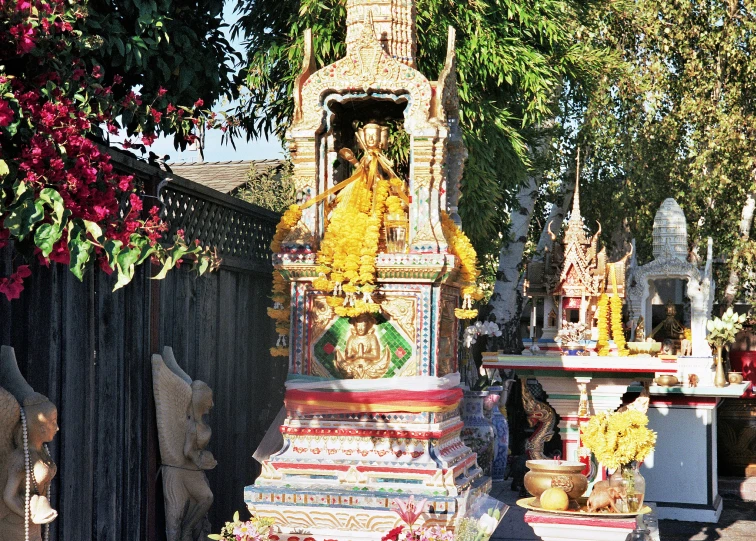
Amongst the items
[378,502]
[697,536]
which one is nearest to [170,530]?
[378,502]

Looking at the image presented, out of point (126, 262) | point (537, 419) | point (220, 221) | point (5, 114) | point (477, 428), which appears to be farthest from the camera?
point (477, 428)

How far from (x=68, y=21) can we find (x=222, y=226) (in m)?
3.04

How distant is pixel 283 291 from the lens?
28.0ft

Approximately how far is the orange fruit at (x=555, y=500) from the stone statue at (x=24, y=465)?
3.32 metres

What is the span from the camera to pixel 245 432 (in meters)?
9.56

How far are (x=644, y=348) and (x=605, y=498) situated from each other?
6.67m

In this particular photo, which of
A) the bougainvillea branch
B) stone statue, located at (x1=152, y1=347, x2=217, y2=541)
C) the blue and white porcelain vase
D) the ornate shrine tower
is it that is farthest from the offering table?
the bougainvillea branch

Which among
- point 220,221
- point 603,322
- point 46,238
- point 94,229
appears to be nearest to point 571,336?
point 603,322

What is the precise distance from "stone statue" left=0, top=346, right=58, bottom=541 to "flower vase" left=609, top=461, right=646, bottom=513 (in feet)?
12.5

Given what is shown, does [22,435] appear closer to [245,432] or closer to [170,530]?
[170,530]

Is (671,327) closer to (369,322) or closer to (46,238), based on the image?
(369,322)

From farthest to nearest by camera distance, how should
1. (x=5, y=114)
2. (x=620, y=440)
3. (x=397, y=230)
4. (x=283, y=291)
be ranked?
1. (x=283, y=291)
2. (x=397, y=230)
3. (x=620, y=440)
4. (x=5, y=114)

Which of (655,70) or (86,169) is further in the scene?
(655,70)

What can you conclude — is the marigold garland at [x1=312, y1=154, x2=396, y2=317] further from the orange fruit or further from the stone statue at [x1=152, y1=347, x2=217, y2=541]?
the orange fruit
